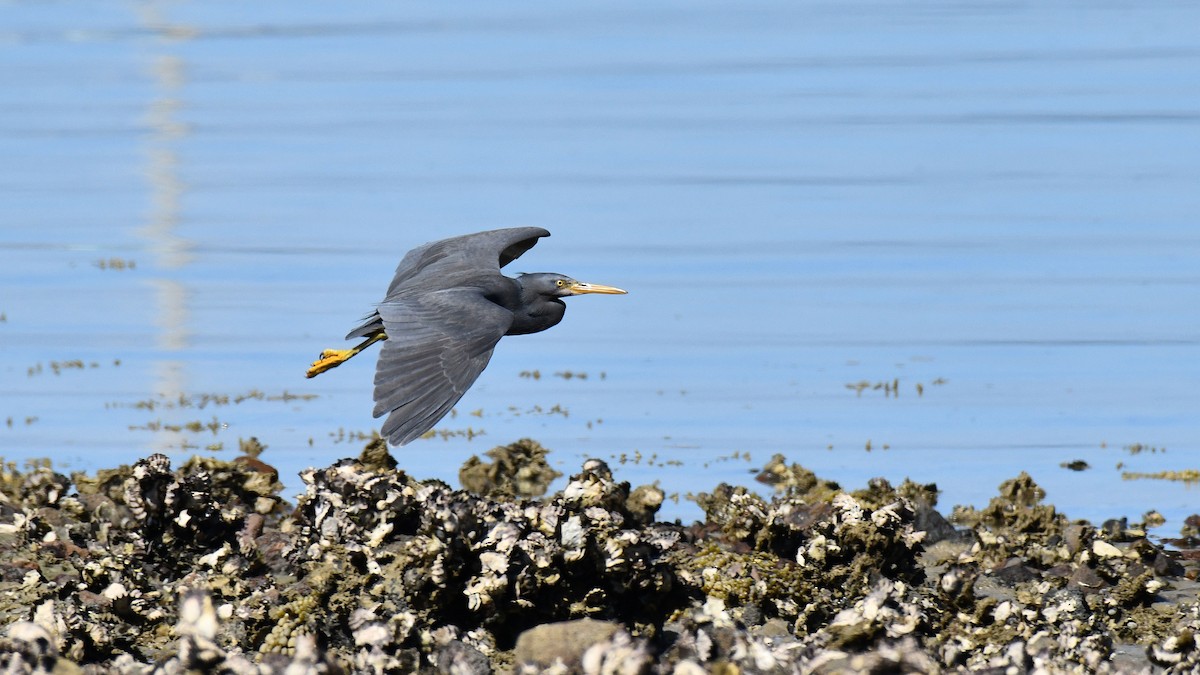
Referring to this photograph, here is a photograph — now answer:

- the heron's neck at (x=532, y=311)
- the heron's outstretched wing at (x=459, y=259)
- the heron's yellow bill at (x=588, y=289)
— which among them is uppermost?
the heron's outstretched wing at (x=459, y=259)

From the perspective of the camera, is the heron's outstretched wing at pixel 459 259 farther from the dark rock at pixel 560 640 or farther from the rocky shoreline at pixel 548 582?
the dark rock at pixel 560 640

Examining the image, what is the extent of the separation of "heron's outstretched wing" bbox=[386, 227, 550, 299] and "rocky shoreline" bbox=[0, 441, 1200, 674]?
1636 mm

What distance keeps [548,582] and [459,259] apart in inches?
147

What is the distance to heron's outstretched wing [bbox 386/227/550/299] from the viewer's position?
34.9 ft

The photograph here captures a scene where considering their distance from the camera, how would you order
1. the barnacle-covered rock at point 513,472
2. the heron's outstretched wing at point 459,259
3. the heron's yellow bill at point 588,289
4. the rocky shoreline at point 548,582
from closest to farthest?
the rocky shoreline at point 548,582
the barnacle-covered rock at point 513,472
the heron's outstretched wing at point 459,259
the heron's yellow bill at point 588,289

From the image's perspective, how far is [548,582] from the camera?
7.57 metres

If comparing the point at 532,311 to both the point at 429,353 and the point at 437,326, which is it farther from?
the point at 429,353

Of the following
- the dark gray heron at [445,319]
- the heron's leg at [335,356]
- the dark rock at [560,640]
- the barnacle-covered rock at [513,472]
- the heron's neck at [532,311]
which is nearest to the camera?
the dark rock at [560,640]

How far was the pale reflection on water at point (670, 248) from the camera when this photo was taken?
475 inches

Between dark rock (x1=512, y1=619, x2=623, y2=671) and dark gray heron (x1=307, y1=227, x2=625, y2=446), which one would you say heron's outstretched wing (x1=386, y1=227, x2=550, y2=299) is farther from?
dark rock (x1=512, y1=619, x2=623, y2=671)

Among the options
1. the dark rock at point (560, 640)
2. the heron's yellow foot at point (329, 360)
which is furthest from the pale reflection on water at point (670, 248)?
the dark rock at point (560, 640)

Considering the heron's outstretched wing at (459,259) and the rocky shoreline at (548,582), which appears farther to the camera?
the heron's outstretched wing at (459,259)

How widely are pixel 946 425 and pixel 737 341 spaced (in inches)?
102

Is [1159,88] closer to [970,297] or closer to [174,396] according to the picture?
[970,297]
